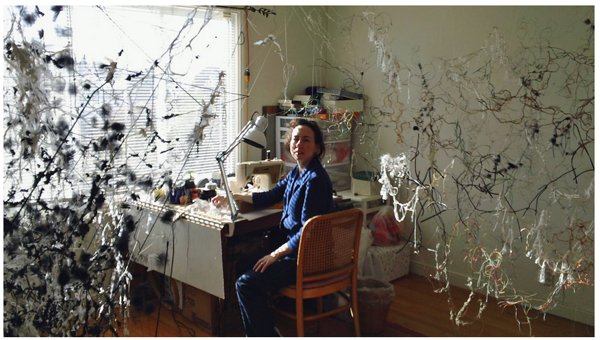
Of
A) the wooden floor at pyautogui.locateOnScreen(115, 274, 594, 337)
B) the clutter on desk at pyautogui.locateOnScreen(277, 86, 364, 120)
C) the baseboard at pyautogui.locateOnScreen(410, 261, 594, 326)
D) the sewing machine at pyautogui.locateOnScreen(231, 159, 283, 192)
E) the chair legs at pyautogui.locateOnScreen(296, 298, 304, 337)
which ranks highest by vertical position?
the clutter on desk at pyautogui.locateOnScreen(277, 86, 364, 120)

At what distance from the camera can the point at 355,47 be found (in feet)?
12.4

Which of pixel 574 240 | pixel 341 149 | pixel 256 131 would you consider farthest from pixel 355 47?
pixel 574 240

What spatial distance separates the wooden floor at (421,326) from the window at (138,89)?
2.53ft

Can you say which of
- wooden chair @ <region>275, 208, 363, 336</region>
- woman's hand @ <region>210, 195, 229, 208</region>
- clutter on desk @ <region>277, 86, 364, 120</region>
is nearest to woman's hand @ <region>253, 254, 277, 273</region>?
wooden chair @ <region>275, 208, 363, 336</region>

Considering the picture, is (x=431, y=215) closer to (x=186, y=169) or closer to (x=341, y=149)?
(x=341, y=149)

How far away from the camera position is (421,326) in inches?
119

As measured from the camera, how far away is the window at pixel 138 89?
183 cm

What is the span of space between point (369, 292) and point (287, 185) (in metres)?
0.70

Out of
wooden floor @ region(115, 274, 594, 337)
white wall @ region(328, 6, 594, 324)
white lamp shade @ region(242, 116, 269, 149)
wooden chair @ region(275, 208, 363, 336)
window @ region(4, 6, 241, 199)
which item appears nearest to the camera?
window @ region(4, 6, 241, 199)

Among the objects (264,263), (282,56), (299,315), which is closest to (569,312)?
(299,315)

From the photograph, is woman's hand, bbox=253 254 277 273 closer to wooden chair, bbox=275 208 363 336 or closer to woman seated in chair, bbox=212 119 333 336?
woman seated in chair, bbox=212 119 333 336

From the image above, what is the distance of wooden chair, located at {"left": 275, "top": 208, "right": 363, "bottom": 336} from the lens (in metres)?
2.50

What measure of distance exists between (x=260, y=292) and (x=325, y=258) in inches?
12.7

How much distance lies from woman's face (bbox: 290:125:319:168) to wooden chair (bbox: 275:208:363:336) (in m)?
0.29
